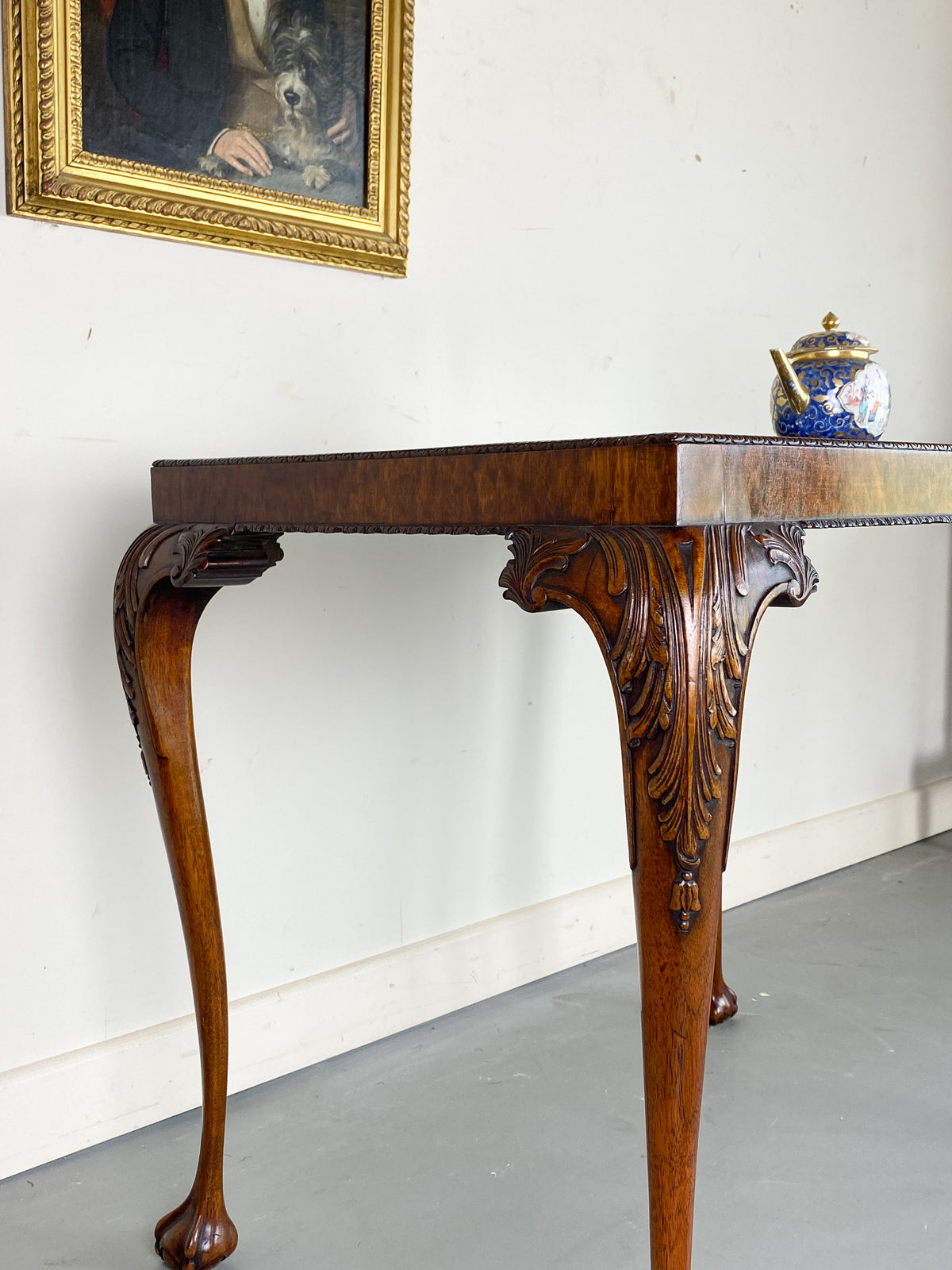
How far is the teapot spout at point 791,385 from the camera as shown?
1.17 metres

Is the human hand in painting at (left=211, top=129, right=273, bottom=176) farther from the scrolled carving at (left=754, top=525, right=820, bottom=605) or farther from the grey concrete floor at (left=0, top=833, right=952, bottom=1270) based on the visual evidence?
the grey concrete floor at (left=0, top=833, right=952, bottom=1270)

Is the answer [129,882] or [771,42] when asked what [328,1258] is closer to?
[129,882]

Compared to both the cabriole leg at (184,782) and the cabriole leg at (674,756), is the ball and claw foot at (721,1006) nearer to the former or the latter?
the cabriole leg at (184,782)

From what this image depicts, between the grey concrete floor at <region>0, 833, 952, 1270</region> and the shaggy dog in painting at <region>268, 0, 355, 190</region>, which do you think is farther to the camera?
the shaggy dog in painting at <region>268, 0, 355, 190</region>

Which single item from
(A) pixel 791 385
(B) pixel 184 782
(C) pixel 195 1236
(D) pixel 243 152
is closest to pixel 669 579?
(A) pixel 791 385

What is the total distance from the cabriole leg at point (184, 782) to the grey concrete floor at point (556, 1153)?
59 millimetres

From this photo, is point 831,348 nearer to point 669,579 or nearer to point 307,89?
point 669,579

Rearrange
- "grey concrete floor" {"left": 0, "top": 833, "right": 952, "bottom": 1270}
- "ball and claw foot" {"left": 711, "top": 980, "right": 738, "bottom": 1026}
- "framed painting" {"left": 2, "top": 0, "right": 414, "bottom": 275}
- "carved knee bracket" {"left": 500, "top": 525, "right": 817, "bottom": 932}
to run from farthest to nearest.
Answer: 1. "ball and claw foot" {"left": 711, "top": 980, "right": 738, "bottom": 1026}
2. "framed painting" {"left": 2, "top": 0, "right": 414, "bottom": 275}
3. "grey concrete floor" {"left": 0, "top": 833, "right": 952, "bottom": 1270}
4. "carved knee bracket" {"left": 500, "top": 525, "right": 817, "bottom": 932}

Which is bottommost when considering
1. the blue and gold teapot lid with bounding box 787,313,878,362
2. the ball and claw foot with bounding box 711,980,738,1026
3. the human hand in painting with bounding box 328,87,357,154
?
the ball and claw foot with bounding box 711,980,738,1026

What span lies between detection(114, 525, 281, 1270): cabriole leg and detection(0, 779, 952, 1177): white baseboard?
272 millimetres

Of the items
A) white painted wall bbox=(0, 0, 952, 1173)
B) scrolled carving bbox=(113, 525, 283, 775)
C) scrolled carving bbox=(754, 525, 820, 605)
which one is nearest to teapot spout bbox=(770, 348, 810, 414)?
scrolled carving bbox=(754, 525, 820, 605)

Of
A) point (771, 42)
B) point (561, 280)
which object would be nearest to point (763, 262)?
point (771, 42)

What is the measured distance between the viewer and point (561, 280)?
2.03m

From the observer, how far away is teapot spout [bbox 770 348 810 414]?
46.2 inches
